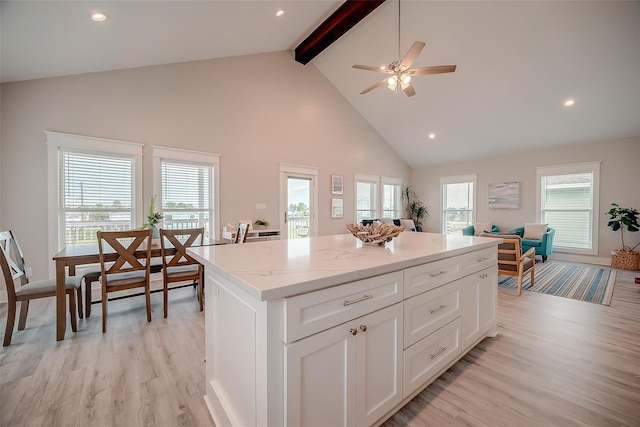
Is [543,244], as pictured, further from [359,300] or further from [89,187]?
[89,187]

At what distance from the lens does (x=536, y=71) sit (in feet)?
14.7

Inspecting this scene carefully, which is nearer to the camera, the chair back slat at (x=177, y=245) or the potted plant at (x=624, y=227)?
the chair back slat at (x=177, y=245)

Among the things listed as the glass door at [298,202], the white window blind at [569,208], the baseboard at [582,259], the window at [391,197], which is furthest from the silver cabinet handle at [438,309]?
the white window blind at [569,208]

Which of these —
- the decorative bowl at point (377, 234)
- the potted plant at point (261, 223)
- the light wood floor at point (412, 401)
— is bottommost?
the light wood floor at point (412, 401)

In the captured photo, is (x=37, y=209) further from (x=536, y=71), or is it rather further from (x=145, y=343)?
(x=536, y=71)

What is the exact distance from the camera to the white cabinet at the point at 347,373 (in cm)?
101

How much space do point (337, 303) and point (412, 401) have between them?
103 cm

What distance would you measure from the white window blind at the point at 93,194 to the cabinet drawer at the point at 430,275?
416cm

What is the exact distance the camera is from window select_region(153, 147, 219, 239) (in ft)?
13.7

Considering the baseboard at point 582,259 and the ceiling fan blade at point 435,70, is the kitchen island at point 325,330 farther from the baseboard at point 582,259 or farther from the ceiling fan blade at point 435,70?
the baseboard at point 582,259

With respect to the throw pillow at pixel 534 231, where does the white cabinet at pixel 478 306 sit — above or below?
below

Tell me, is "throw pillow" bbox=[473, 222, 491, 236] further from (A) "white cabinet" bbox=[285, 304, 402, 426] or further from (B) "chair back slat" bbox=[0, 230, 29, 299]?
(B) "chair back slat" bbox=[0, 230, 29, 299]

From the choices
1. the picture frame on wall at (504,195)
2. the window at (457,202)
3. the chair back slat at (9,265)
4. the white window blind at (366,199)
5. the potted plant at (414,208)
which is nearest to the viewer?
the chair back slat at (9,265)

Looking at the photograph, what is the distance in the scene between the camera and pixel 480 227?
22.3ft
